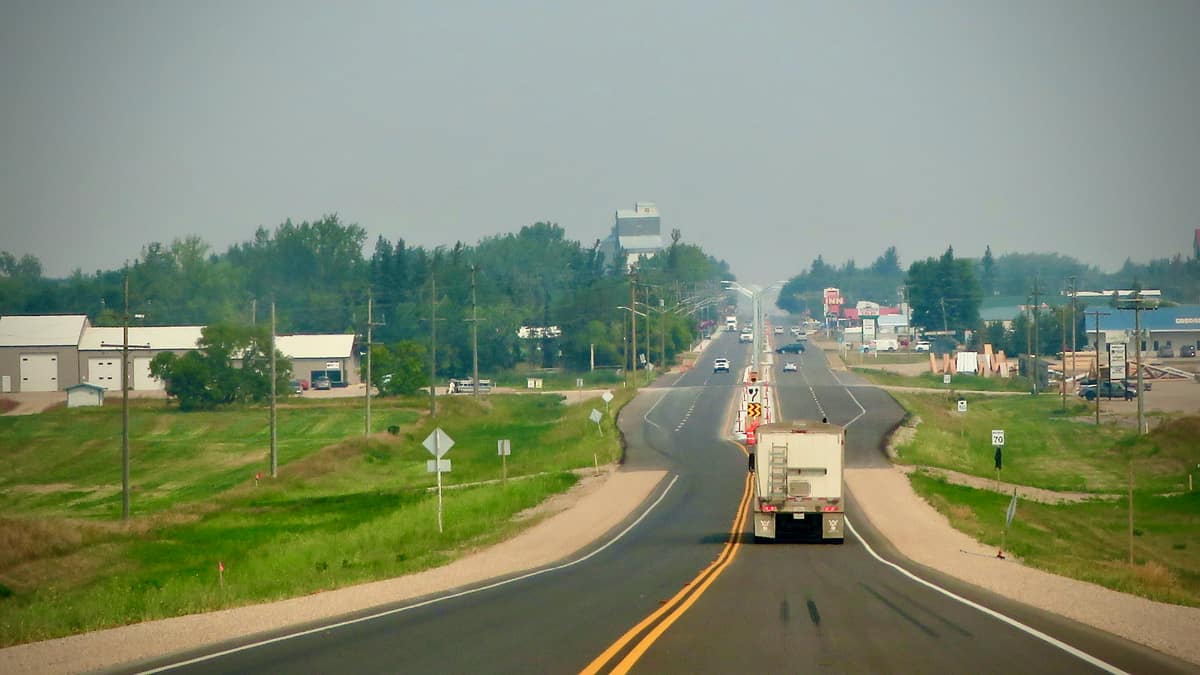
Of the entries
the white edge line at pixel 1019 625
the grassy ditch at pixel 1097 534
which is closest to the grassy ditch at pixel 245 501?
the white edge line at pixel 1019 625

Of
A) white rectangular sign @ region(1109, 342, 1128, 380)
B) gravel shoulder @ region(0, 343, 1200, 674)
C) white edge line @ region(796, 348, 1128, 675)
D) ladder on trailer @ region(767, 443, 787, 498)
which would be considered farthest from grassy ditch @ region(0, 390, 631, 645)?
white rectangular sign @ region(1109, 342, 1128, 380)

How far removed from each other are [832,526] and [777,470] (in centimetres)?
258

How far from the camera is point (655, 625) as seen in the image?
1839 cm

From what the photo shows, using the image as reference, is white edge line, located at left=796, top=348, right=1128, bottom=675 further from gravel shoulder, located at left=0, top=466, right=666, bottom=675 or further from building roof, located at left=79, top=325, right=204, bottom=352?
building roof, located at left=79, top=325, right=204, bottom=352

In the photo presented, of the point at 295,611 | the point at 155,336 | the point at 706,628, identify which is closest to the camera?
the point at 706,628

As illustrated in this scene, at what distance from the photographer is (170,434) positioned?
95.9m

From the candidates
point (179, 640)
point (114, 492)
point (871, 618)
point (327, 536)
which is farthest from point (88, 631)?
point (114, 492)

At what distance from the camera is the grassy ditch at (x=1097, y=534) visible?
31391mm

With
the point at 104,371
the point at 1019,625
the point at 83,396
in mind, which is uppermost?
the point at 104,371

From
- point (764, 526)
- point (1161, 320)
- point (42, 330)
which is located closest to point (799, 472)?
point (764, 526)

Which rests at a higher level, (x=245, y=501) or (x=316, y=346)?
(x=316, y=346)

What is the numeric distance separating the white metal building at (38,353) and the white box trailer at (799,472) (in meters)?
98.2

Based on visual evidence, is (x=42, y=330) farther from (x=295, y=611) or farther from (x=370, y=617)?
(x=370, y=617)

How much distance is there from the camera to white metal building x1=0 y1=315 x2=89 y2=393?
116125mm
